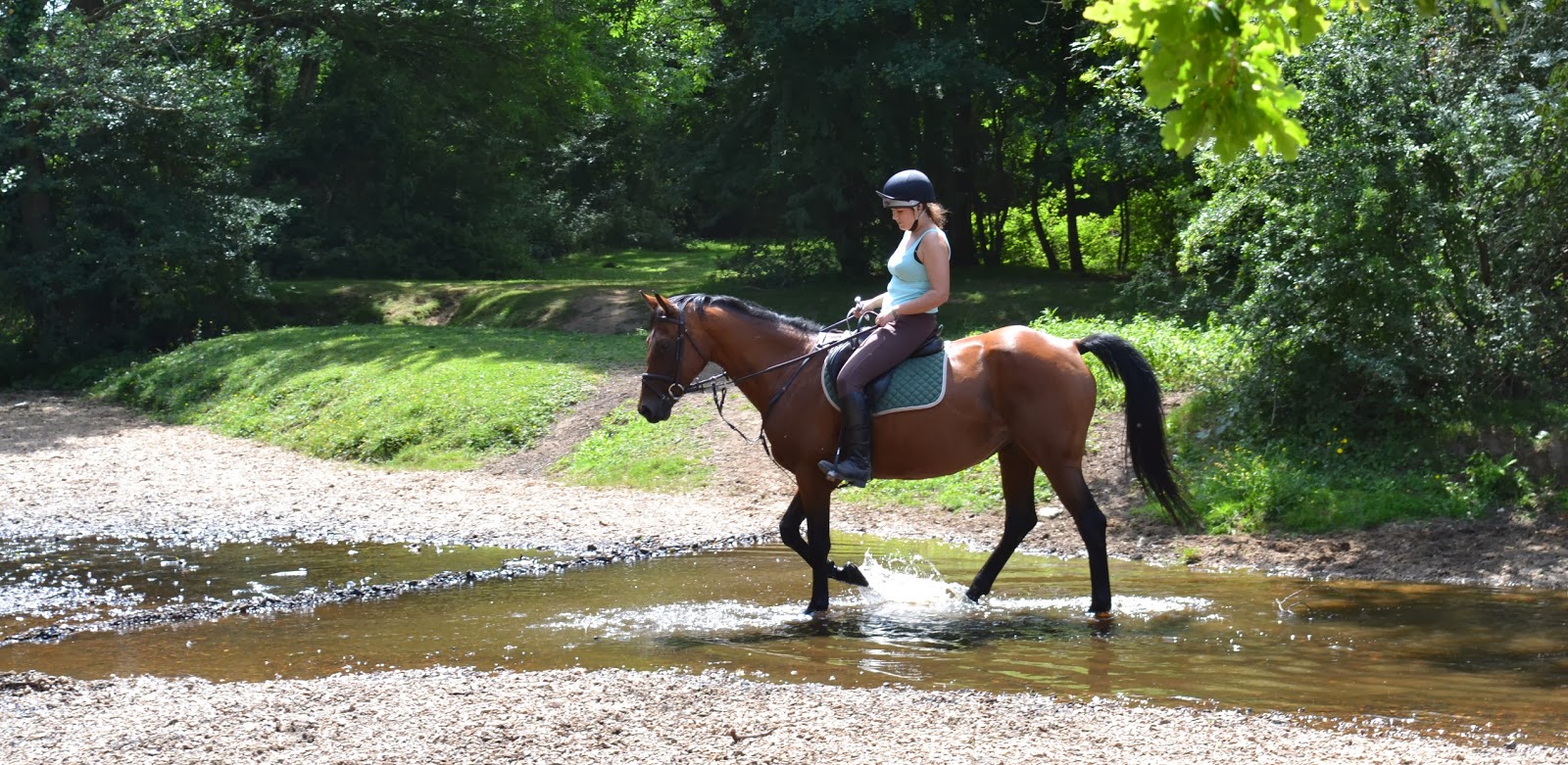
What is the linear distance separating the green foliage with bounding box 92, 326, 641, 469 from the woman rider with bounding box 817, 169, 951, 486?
869 centimetres

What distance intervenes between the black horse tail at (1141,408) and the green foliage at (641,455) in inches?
242

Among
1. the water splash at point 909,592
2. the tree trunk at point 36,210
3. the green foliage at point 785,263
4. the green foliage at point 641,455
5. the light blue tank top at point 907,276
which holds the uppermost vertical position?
the tree trunk at point 36,210

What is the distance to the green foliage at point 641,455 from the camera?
15.4m

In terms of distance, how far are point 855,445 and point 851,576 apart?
3.41ft

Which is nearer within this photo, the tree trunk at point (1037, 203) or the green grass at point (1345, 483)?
the green grass at point (1345, 483)

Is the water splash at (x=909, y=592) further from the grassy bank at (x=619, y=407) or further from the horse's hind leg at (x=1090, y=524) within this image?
the grassy bank at (x=619, y=407)

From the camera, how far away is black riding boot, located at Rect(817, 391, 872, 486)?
9.22 m

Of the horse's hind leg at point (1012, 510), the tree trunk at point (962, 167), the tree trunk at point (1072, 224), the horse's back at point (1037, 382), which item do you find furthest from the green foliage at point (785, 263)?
the horse's back at point (1037, 382)

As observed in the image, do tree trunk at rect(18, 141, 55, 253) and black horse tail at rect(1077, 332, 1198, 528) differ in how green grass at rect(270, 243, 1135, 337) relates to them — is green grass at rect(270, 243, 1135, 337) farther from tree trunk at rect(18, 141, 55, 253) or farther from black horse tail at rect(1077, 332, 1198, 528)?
black horse tail at rect(1077, 332, 1198, 528)

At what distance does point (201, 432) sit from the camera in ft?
65.8

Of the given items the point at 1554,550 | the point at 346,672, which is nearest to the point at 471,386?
the point at 346,672

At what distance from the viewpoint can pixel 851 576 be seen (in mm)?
9742

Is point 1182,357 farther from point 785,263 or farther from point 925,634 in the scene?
point 785,263

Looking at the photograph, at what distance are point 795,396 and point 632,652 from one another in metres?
2.30
